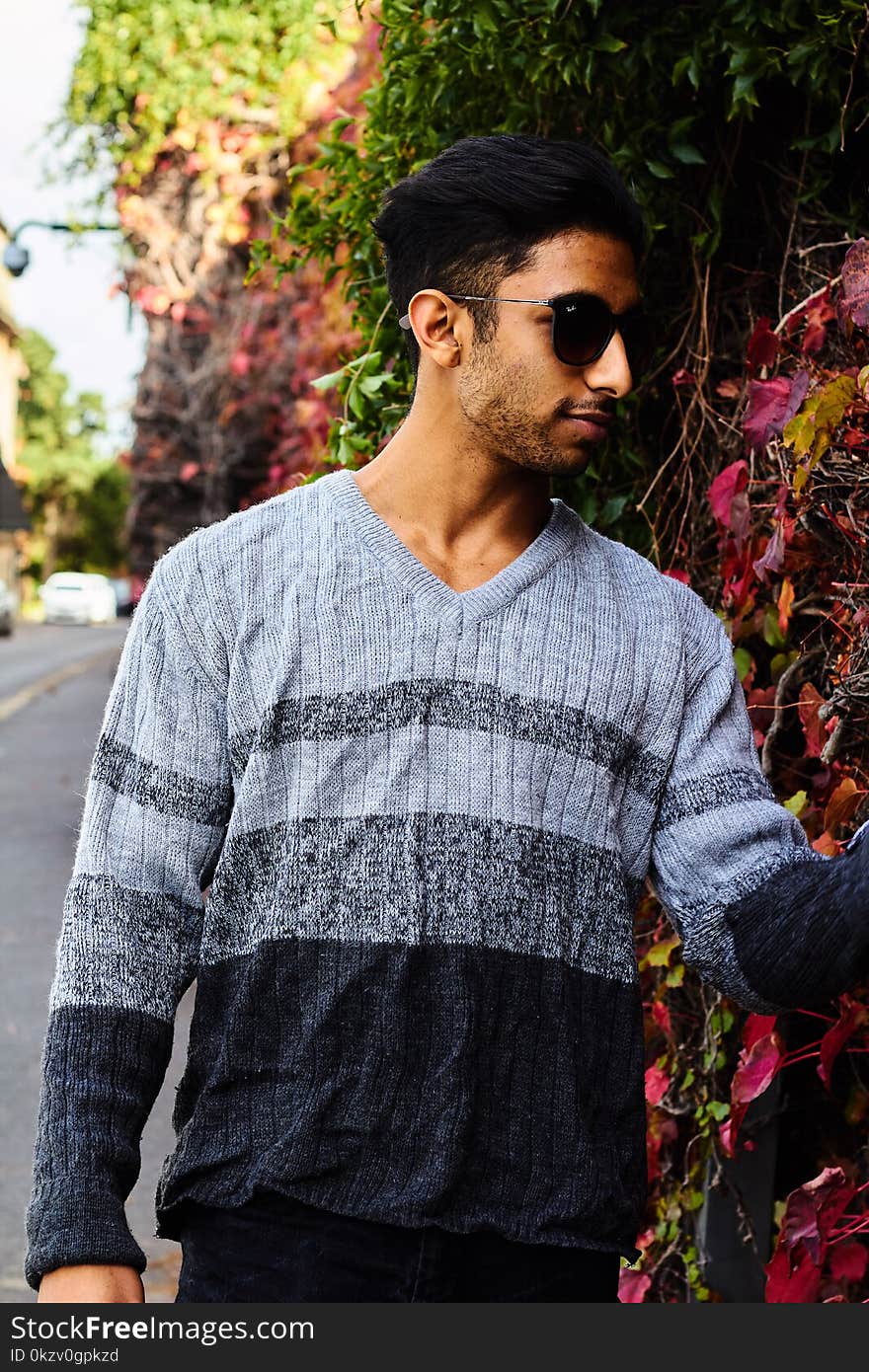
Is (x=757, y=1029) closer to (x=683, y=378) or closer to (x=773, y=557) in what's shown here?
(x=773, y=557)

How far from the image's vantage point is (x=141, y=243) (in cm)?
873

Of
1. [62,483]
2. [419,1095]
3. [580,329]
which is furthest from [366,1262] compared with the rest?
[62,483]

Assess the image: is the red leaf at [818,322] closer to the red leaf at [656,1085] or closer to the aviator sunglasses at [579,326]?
the aviator sunglasses at [579,326]

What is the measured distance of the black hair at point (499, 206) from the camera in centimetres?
178

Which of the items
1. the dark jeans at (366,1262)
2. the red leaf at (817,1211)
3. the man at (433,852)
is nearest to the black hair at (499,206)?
the man at (433,852)

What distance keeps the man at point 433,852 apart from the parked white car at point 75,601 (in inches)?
1765

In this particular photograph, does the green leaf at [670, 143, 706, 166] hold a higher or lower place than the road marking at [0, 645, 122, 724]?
higher

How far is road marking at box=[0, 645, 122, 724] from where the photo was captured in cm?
1707

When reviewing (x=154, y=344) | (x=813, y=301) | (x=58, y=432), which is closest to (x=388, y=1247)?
(x=813, y=301)

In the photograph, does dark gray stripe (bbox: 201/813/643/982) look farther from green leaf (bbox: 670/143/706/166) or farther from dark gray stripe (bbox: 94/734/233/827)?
green leaf (bbox: 670/143/706/166)

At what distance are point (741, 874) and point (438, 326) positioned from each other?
0.71 metres

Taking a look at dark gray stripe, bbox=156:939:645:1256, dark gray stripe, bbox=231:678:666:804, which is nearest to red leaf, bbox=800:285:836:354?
dark gray stripe, bbox=231:678:666:804

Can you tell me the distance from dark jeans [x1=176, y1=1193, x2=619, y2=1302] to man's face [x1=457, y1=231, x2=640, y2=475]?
837 mm

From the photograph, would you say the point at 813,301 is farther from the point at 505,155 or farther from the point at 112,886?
the point at 112,886
